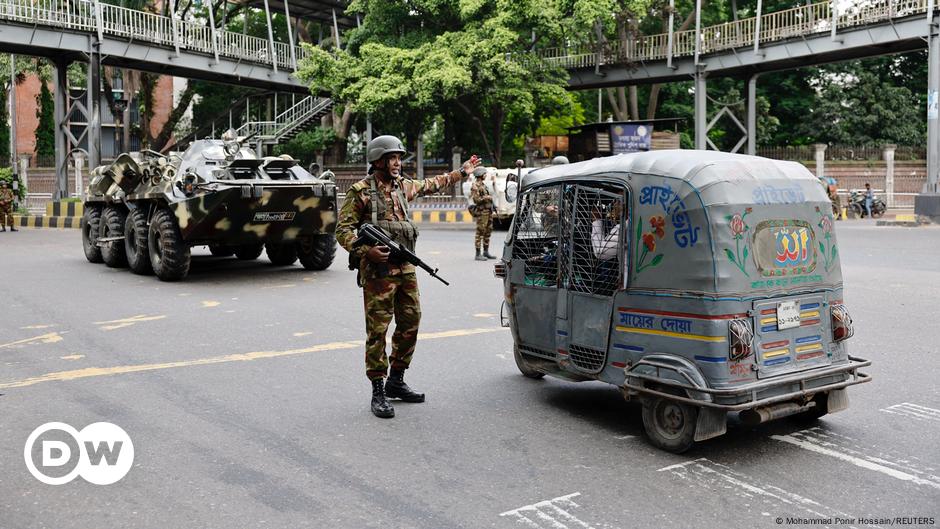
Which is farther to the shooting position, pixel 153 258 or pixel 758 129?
pixel 758 129

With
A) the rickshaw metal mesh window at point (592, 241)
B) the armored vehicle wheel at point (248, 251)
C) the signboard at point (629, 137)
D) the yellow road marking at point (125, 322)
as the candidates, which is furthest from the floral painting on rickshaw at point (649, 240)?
the signboard at point (629, 137)

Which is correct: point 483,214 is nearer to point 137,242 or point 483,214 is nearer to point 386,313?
point 137,242

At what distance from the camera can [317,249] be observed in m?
14.3

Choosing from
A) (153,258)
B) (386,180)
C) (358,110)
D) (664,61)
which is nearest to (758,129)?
(664,61)

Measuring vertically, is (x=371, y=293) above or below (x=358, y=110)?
below

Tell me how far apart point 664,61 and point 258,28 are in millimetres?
21235

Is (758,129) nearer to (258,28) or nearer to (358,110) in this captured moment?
(358,110)

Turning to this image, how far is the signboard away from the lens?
3000 cm

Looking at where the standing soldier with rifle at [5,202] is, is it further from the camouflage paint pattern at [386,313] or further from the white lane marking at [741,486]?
the white lane marking at [741,486]

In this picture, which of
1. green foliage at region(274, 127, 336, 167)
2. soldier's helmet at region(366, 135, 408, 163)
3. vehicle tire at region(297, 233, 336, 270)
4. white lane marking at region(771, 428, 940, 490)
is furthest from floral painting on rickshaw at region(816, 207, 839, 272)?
green foliage at region(274, 127, 336, 167)

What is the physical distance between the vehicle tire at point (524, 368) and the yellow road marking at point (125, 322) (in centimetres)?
457

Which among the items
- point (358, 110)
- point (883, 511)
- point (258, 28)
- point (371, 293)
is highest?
point (258, 28)

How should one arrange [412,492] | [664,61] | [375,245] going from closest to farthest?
1. [412,492]
2. [375,245]
3. [664,61]

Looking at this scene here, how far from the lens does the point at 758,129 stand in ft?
134
